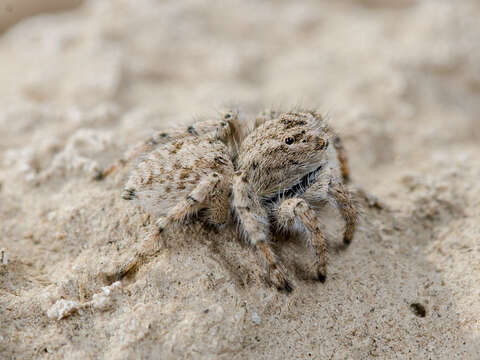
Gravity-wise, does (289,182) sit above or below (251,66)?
above

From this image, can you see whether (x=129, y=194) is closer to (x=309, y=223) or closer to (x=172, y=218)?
(x=172, y=218)

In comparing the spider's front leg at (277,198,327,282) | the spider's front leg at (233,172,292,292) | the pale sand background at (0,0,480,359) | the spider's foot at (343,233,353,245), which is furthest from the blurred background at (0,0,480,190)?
the spider's front leg at (233,172,292,292)

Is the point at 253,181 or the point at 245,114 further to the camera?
the point at 245,114

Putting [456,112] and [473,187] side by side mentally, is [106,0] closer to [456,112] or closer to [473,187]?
[456,112]

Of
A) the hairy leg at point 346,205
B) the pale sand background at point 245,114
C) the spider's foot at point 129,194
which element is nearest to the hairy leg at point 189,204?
the pale sand background at point 245,114

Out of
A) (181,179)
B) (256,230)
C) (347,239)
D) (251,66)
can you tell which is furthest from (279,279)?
(251,66)

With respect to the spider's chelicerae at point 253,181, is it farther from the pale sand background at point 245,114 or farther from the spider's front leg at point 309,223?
the pale sand background at point 245,114

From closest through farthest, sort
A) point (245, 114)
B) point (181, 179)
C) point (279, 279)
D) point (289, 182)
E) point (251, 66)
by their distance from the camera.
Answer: point (279, 279)
point (181, 179)
point (289, 182)
point (245, 114)
point (251, 66)

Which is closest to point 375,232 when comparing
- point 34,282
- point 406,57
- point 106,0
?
point 34,282
